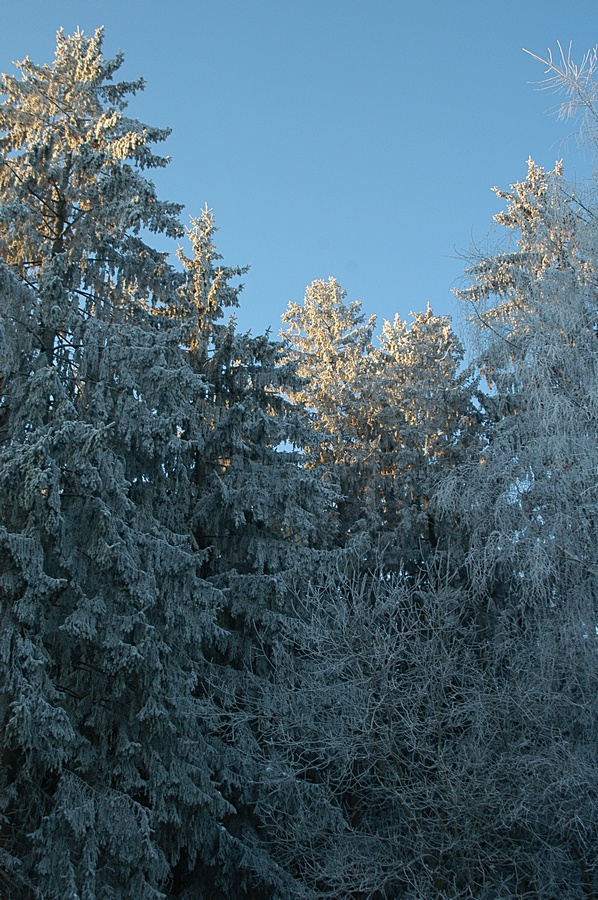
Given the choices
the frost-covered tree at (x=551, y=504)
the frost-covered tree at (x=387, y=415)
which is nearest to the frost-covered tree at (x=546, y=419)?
the frost-covered tree at (x=551, y=504)

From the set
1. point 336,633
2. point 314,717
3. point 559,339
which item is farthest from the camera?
point 314,717

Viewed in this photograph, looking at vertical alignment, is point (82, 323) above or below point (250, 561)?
above

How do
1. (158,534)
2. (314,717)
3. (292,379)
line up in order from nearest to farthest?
1. (314,717)
2. (158,534)
3. (292,379)

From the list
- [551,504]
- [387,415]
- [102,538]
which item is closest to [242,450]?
[102,538]

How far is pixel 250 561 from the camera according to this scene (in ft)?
41.4

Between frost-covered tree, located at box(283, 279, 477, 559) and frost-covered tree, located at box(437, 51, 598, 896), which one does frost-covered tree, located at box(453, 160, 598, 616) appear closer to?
frost-covered tree, located at box(437, 51, 598, 896)

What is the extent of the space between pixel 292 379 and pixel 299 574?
152 inches

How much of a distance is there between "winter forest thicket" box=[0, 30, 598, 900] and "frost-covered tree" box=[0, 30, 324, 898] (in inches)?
1.6

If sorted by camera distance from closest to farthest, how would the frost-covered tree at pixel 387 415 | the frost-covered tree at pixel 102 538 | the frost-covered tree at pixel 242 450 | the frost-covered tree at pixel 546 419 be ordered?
the frost-covered tree at pixel 546 419, the frost-covered tree at pixel 102 538, the frost-covered tree at pixel 242 450, the frost-covered tree at pixel 387 415

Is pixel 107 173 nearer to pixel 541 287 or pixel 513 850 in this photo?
pixel 541 287

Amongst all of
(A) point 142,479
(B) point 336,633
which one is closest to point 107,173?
(A) point 142,479

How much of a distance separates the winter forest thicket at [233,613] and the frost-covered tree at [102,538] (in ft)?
0.13

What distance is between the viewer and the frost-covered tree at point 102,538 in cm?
780

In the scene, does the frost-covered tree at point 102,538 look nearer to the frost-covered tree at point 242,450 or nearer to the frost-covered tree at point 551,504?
the frost-covered tree at point 242,450
